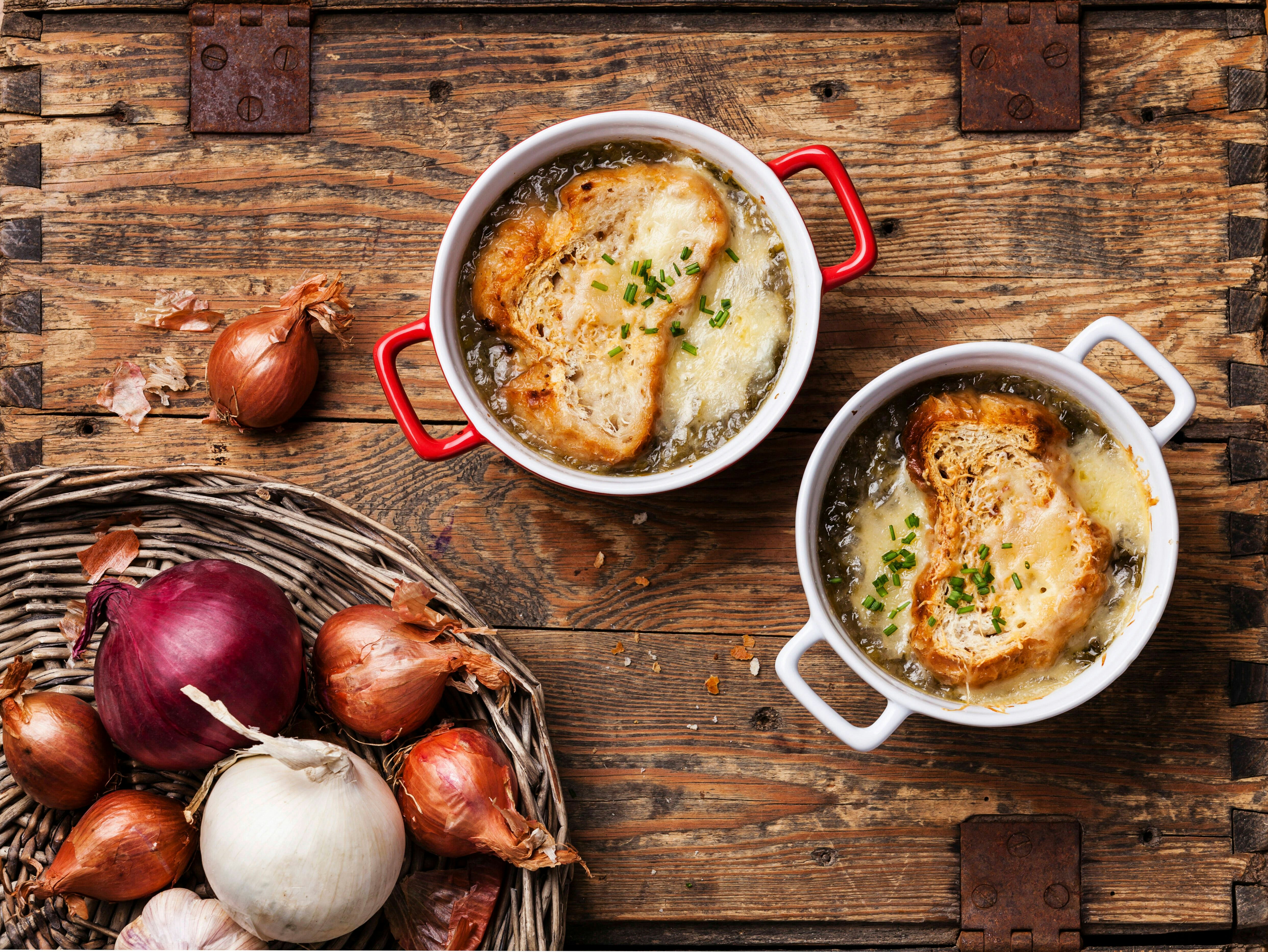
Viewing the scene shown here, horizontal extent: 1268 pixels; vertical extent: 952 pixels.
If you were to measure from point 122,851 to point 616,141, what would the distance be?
1.11 m

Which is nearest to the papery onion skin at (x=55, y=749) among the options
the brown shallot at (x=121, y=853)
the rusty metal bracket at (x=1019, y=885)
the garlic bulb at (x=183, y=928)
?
the brown shallot at (x=121, y=853)

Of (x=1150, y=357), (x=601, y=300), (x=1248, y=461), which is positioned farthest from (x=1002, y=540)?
(x=601, y=300)

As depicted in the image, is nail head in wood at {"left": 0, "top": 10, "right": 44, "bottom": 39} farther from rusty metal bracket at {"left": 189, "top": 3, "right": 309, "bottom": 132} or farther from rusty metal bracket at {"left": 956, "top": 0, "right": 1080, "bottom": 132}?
rusty metal bracket at {"left": 956, "top": 0, "right": 1080, "bottom": 132}

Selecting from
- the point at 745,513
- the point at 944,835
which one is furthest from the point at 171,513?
the point at 944,835

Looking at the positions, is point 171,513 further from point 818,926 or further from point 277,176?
point 818,926

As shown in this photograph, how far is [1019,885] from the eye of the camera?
4.58 feet

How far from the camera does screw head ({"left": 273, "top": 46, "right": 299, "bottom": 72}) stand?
141 cm

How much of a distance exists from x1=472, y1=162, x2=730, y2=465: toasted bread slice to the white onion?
1.66 ft

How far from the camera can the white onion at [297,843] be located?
1146 mm

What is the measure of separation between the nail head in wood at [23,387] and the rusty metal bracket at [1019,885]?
1503 mm

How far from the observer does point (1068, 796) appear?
4.62 ft

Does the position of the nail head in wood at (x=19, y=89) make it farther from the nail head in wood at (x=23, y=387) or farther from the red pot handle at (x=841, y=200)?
the red pot handle at (x=841, y=200)

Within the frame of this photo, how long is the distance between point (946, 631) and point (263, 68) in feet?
4.11

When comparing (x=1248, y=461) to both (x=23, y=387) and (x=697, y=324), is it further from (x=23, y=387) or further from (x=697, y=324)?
(x=23, y=387)
